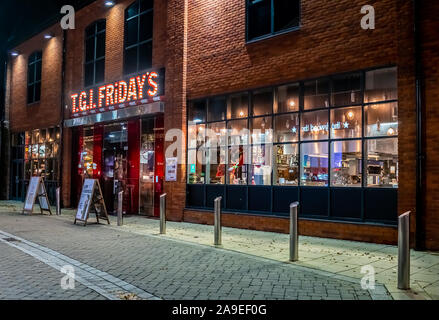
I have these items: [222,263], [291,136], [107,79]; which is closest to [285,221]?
[291,136]

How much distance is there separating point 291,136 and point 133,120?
23.2 ft

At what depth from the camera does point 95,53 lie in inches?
680

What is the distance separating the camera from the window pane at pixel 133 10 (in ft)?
50.5

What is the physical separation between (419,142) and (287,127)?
3.49m

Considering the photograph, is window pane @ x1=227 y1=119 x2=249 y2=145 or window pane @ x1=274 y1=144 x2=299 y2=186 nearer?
window pane @ x1=274 y1=144 x2=299 y2=186

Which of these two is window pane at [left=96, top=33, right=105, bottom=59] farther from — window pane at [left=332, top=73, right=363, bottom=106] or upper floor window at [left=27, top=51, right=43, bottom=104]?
window pane at [left=332, top=73, right=363, bottom=106]

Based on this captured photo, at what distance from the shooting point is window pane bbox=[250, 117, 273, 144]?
11.1 meters

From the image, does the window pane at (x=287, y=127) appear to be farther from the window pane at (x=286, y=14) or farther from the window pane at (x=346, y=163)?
the window pane at (x=286, y=14)

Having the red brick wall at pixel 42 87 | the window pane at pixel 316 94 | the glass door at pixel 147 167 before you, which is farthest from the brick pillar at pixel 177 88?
the red brick wall at pixel 42 87

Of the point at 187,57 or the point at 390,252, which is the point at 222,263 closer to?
the point at 390,252

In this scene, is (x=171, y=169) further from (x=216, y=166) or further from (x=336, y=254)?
(x=336, y=254)

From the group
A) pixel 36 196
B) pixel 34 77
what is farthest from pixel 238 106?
pixel 34 77

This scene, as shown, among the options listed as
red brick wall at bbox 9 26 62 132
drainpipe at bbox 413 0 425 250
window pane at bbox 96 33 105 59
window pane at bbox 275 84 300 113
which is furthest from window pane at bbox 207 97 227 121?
red brick wall at bbox 9 26 62 132

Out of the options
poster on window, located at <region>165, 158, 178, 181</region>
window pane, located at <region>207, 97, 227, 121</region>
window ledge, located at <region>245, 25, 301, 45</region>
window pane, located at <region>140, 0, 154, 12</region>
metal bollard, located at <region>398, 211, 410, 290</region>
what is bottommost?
metal bollard, located at <region>398, 211, 410, 290</region>
